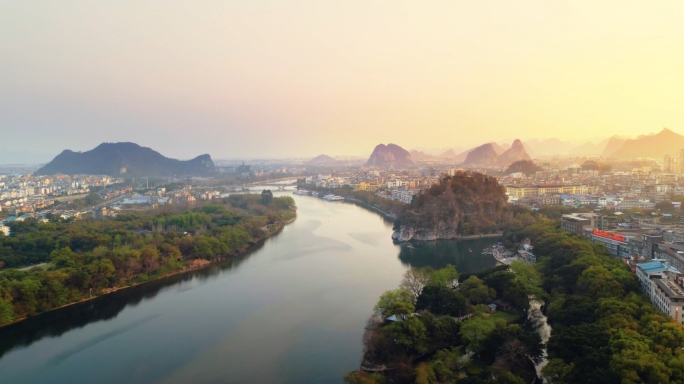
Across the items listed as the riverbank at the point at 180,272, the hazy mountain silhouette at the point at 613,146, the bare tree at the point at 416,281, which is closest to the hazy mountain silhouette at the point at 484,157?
the hazy mountain silhouette at the point at 613,146

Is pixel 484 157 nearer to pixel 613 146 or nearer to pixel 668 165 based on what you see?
pixel 613 146

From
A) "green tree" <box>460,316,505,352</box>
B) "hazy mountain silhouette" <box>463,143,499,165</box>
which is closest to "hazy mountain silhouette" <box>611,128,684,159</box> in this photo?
"hazy mountain silhouette" <box>463,143,499,165</box>

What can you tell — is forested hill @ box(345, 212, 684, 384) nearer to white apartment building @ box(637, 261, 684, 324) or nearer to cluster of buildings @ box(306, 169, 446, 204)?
white apartment building @ box(637, 261, 684, 324)

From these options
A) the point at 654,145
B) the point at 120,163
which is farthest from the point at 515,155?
the point at 120,163

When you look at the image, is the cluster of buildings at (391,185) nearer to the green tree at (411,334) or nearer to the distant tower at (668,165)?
the distant tower at (668,165)

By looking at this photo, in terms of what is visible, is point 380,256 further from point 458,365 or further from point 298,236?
point 458,365
